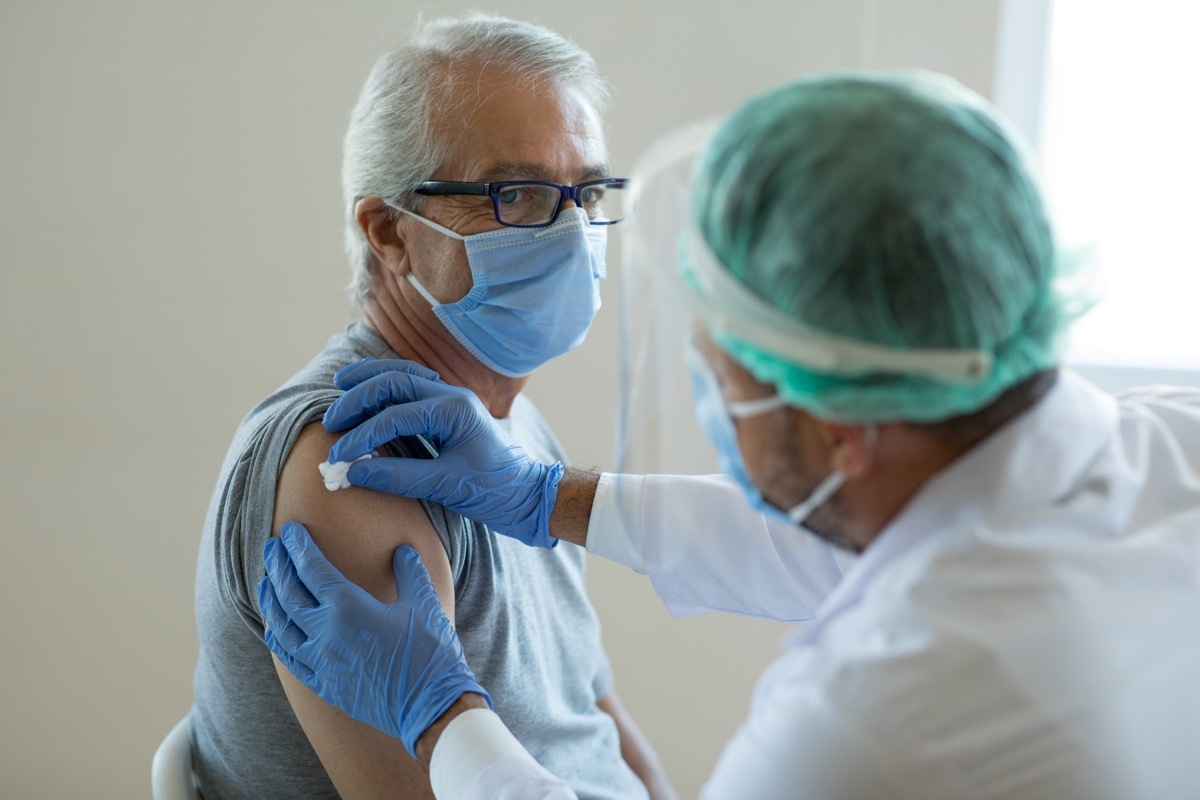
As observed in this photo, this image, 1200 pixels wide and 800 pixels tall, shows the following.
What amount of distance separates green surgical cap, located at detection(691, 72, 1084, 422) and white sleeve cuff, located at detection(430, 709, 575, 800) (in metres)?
0.52

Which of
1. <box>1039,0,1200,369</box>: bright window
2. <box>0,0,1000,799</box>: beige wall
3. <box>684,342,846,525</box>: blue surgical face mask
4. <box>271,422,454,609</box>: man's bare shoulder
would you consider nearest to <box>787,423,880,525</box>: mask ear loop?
<box>684,342,846,525</box>: blue surgical face mask

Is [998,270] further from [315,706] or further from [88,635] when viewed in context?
[88,635]

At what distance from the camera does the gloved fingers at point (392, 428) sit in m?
1.25

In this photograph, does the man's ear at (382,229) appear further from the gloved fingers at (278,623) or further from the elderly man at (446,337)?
the gloved fingers at (278,623)

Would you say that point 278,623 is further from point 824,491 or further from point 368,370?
point 824,491

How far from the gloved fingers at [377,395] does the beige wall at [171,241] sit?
98 cm

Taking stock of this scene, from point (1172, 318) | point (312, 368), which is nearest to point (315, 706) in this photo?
point (312, 368)

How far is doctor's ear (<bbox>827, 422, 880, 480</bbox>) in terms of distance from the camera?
91cm

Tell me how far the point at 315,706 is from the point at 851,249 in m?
0.87

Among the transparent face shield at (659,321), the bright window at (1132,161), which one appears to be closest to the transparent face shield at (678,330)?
the transparent face shield at (659,321)

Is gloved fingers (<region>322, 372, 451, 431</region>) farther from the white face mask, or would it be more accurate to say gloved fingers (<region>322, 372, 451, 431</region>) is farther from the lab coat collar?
the lab coat collar

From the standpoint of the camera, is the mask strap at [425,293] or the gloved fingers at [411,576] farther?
the mask strap at [425,293]

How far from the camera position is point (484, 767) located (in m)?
1.10

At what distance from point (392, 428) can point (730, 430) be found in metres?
0.50
